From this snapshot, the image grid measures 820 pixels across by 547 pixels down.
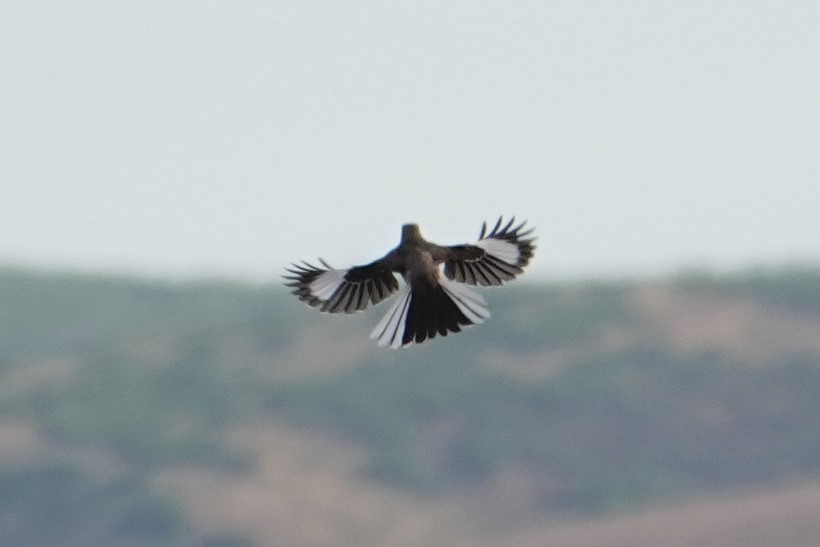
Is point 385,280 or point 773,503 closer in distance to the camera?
point 385,280

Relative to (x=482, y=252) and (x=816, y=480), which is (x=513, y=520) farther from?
(x=482, y=252)

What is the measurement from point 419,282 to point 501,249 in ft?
2.12

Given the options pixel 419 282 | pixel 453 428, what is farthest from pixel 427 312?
pixel 453 428

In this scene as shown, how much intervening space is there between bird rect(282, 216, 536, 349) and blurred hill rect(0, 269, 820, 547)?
40.8 metres

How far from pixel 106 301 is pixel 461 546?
5030 centimetres

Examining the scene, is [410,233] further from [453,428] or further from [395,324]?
[453,428]

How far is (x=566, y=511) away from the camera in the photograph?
2189 inches

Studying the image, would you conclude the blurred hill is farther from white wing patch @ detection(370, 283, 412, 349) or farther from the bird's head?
white wing patch @ detection(370, 283, 412, 349)

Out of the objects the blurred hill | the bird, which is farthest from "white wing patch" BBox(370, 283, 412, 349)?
the blurred hill

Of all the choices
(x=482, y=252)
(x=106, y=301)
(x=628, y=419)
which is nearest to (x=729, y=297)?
(x=628, y=419)

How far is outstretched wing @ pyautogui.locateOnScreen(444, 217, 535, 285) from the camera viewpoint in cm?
844

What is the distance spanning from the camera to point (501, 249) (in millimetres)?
8586

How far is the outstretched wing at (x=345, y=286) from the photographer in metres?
8.18

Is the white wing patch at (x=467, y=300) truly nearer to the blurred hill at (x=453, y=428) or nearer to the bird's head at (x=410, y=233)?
the bird's head at (x=410, y=233)
